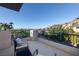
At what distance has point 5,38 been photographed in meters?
4.20

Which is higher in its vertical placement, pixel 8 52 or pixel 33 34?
pixel 33 34

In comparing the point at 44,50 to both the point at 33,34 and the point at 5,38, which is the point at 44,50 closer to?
the point at 33,34

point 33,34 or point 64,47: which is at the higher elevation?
point 33,34

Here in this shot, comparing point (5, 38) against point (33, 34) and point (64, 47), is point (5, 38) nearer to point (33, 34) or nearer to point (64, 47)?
point (33, 34)

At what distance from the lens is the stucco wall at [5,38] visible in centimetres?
420

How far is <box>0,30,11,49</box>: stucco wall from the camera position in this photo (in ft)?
13.8

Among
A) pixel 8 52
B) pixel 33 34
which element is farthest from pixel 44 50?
pixel 8 52

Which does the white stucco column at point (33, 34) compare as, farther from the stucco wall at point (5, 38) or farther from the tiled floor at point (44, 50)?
the stucco wall at point (5, 38)

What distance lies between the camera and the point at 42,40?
4.30m

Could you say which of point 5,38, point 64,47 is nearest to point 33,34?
point 5,38

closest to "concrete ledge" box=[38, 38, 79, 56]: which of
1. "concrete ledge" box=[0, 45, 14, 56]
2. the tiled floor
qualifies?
the tiled floor

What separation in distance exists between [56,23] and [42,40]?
42 centimetres

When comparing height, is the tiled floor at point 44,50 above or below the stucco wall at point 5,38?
below

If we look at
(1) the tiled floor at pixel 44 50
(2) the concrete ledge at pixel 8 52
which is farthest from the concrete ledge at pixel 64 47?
(2) the concrete ledge at pixel 8 52
